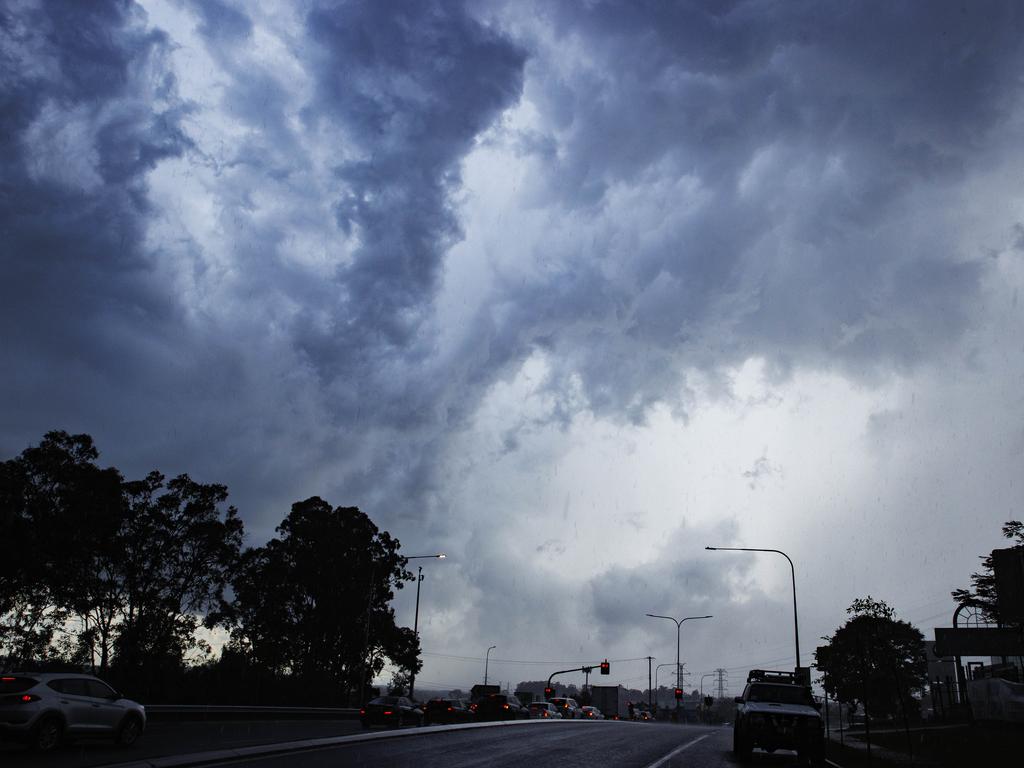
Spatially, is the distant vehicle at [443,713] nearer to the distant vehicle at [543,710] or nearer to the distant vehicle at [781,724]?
the distant vehicle at [543,710]

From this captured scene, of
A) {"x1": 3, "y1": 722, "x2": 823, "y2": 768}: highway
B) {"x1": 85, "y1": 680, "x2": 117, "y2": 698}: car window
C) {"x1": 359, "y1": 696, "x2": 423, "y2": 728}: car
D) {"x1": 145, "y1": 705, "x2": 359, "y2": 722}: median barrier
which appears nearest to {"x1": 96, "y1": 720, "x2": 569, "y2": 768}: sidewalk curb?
{"x1": 3, "y1": 722, "x2": 823, "y2": 768}: highway

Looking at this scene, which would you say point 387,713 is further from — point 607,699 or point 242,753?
point 607,699

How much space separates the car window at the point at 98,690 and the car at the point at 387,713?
14.0 metres

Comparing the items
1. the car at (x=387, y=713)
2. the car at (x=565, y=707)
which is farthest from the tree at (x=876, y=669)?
the car at (x=387, y=713)

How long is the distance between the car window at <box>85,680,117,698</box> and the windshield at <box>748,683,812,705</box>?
15.2 meters

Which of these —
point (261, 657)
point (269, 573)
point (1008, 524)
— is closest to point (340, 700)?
point (261, 657)

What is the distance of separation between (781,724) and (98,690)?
15.3 m

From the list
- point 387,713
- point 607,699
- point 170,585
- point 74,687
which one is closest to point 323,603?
point 170,585

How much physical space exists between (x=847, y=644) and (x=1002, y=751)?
1639 inches

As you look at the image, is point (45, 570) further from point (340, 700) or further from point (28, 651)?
point (340, 700)

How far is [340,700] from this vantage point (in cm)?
5600

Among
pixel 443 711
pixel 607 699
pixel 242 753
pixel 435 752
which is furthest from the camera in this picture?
pixel 607 699

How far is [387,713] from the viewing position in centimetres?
3044

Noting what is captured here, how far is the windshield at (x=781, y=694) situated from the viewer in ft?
64.1
